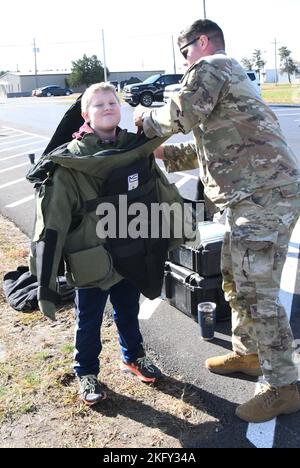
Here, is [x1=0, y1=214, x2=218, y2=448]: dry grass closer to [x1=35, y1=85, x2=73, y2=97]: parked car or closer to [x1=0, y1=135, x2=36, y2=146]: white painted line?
[x1=0, y1=135, x2=36, y2=146]: white painted line

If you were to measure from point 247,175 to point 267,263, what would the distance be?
1.55ft

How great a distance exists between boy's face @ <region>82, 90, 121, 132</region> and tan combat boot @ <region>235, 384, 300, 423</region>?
1.71m

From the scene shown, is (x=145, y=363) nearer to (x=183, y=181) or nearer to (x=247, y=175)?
(x=247, y=175)

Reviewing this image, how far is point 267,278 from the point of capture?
2.64 m

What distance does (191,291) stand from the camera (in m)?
3.82

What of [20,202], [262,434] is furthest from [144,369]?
[20,202]

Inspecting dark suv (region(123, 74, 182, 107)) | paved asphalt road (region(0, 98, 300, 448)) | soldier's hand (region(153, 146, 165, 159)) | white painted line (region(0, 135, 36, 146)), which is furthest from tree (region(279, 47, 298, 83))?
soldier's hand (region(153, 146, 165, 159))

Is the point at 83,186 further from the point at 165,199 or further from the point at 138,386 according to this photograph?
the point at 138,386

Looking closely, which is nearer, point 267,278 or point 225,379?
point 267,278

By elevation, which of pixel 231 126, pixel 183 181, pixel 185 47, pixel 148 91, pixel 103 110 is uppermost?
pixel 148 91

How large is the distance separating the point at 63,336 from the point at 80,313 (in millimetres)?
1021

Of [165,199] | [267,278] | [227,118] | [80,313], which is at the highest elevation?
→ [227,118]

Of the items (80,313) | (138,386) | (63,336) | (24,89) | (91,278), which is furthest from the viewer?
(24,89)
